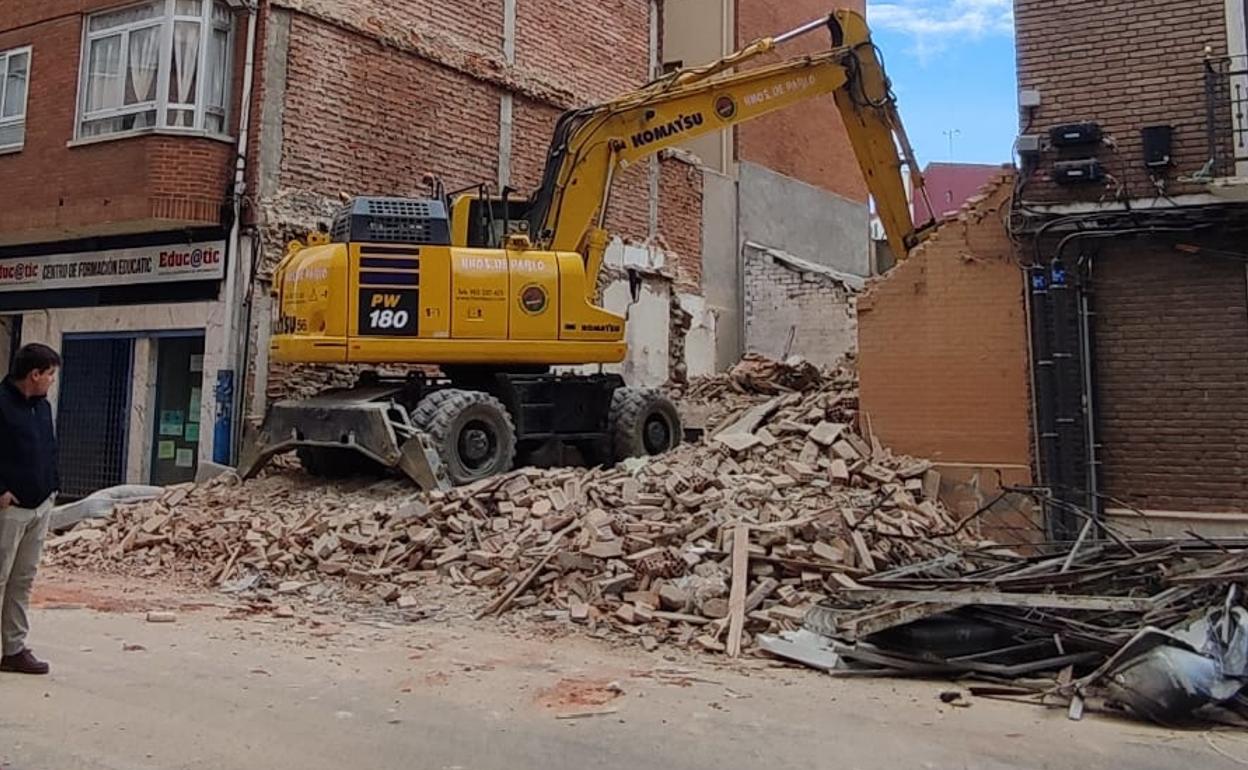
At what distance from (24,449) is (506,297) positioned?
648cm

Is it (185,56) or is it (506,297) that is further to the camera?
(185,56)

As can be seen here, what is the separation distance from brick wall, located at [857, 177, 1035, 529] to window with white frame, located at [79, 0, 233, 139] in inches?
367

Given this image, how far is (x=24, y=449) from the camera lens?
605cm

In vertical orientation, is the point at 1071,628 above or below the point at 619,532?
below

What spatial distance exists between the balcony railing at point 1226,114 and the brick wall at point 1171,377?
0.87 metres

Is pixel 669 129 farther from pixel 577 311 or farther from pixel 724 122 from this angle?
pixel 577 311

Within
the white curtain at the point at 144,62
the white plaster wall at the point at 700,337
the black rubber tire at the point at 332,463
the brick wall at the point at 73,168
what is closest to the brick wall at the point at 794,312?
the white plaster wall at the point at 700,337

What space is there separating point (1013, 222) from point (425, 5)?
10278 mm

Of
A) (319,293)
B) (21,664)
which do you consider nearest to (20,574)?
(21,664)

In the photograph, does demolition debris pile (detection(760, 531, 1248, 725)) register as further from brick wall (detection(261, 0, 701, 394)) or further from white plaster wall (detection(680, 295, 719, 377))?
white plaster wall (detection(680, 295, 719, 377))

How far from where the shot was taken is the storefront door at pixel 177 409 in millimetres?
14906

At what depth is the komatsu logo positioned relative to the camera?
42.6ft

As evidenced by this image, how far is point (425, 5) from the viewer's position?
16.6 metres

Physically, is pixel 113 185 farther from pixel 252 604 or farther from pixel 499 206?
pixel 252 604
